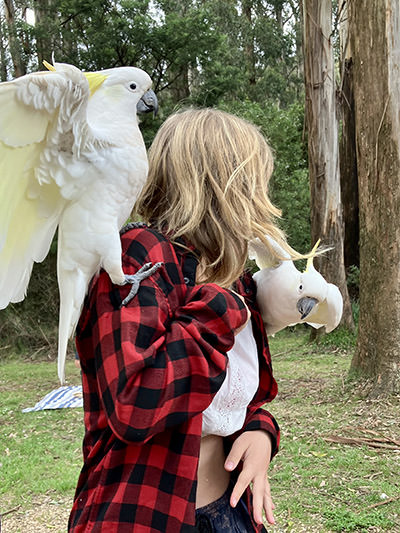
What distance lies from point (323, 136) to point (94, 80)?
482cm

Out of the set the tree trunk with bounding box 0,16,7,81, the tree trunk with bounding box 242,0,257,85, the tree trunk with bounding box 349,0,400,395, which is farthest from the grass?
the tree trunk with bounding box 242,0,257,85

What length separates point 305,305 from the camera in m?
1.18

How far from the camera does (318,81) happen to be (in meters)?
5.50

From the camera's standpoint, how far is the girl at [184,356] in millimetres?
802

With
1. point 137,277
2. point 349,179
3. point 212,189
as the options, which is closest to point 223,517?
point 137,277

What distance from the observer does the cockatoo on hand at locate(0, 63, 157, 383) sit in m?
0.88

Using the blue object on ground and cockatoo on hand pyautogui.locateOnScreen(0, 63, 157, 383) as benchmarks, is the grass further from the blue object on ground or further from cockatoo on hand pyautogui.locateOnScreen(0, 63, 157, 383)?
cockatoo on hand pyautogui.locateOnScreen(0, 63, 157, 383)

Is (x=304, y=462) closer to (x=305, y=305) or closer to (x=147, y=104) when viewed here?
(x=305, y=305)

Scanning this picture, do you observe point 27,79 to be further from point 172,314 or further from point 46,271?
point 46,271

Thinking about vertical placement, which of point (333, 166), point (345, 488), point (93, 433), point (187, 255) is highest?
point (187, 255)

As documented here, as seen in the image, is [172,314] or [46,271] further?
[46,271]

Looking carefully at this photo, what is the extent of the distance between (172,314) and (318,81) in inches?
203

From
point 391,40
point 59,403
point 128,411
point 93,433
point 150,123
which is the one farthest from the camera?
point 150,123

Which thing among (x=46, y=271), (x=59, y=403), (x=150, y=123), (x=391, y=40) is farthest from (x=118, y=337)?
(x=150, y=123)
